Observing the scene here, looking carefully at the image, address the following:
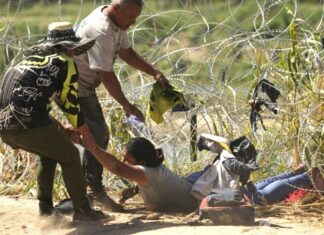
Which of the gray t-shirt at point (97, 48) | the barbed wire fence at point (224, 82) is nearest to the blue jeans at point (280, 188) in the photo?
the barbed wire fence at point (224, 82)

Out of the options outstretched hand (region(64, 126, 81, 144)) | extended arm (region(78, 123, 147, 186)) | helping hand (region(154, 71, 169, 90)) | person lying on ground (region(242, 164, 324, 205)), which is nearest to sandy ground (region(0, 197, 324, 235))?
person lying on ground (region(242, 164, 324, 205))

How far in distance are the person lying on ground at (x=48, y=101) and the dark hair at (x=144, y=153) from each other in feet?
1.53

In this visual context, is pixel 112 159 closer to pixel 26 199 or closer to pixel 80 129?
pixel 80 129

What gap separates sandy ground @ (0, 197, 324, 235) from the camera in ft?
20.6

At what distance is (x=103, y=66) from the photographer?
6754 millimetres

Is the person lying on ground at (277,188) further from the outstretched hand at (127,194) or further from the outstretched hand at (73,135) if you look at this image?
the outstretched hand at (73,135)

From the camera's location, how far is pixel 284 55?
24.2ft

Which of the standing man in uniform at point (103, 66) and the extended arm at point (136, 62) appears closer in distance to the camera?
the standing man in uniform at point (103, 66)

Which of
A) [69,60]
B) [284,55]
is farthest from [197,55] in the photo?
[69,60]

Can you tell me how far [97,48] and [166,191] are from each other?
45.3 inches

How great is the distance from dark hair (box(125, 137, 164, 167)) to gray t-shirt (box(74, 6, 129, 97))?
566mm

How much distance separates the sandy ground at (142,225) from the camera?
20.6 feet

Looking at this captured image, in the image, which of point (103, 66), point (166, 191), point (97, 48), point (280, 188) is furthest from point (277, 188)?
point (97, 48)

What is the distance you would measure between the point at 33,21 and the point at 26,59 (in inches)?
766
